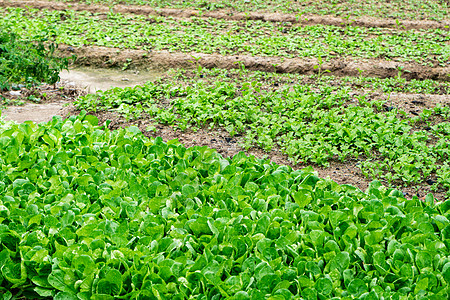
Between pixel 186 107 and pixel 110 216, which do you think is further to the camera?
pixel 186 107

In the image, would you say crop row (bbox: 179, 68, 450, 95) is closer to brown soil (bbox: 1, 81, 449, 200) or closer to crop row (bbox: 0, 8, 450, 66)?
brown soil (bbox: 1, 81, 449, 200)

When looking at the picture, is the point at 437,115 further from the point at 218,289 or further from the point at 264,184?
the point at 218,289

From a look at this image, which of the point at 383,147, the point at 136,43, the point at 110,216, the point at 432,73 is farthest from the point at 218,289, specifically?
the point at 136,43

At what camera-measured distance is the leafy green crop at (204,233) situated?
230 cm

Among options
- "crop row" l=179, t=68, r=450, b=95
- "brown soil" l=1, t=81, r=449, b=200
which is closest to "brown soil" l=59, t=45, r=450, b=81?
"crop row" l=179, t=68, r=450, b=95

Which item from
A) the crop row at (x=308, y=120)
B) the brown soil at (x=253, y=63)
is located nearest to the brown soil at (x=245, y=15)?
the brown soil at (x=253, y=63)

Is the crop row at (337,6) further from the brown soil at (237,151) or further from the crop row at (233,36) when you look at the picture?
the brown soil at (237,151)

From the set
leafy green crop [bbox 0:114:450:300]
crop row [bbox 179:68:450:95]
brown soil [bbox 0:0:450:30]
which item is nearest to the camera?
leafy green crop [bbox 0:114:450:300]

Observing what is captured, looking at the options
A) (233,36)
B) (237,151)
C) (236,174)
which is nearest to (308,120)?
(237,151)

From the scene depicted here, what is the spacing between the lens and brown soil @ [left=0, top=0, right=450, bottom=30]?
9.13 metres

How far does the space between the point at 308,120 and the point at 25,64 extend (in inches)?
161

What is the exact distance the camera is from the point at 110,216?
284cm

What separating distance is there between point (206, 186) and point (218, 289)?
1.12m

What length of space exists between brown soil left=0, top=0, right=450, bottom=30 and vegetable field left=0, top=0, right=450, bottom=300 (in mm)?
1007
